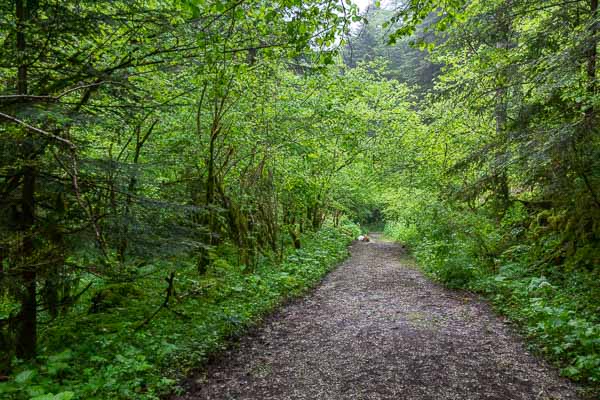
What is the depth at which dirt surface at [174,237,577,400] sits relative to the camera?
4.45m

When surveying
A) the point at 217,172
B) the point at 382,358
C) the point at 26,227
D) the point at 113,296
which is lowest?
the point at 382,358

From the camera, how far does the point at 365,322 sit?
7.00 m

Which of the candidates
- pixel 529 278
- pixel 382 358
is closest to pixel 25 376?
pixel 382 358

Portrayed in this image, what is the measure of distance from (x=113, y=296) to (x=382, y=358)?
15.0ft

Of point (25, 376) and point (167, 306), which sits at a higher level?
point (25, 376)

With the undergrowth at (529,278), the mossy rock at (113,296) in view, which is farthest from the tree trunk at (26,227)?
the undergrowth at (529,278)

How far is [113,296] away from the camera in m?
6.46

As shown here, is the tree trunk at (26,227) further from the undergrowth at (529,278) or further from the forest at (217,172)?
the undergrowth at (529,278)

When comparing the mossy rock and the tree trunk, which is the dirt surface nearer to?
the tree trunk

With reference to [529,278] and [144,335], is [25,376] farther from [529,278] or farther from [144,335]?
[529,278]

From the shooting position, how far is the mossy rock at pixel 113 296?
604 centimetres

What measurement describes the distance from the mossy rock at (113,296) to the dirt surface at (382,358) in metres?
2.26

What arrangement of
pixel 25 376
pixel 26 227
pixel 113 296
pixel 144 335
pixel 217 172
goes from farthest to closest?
pixel 217 172
pixel 113 296
pixel 144 335
pixel 26 227
pixel 25 376

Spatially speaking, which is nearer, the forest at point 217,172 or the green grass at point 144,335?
the green grass at point 144,335
